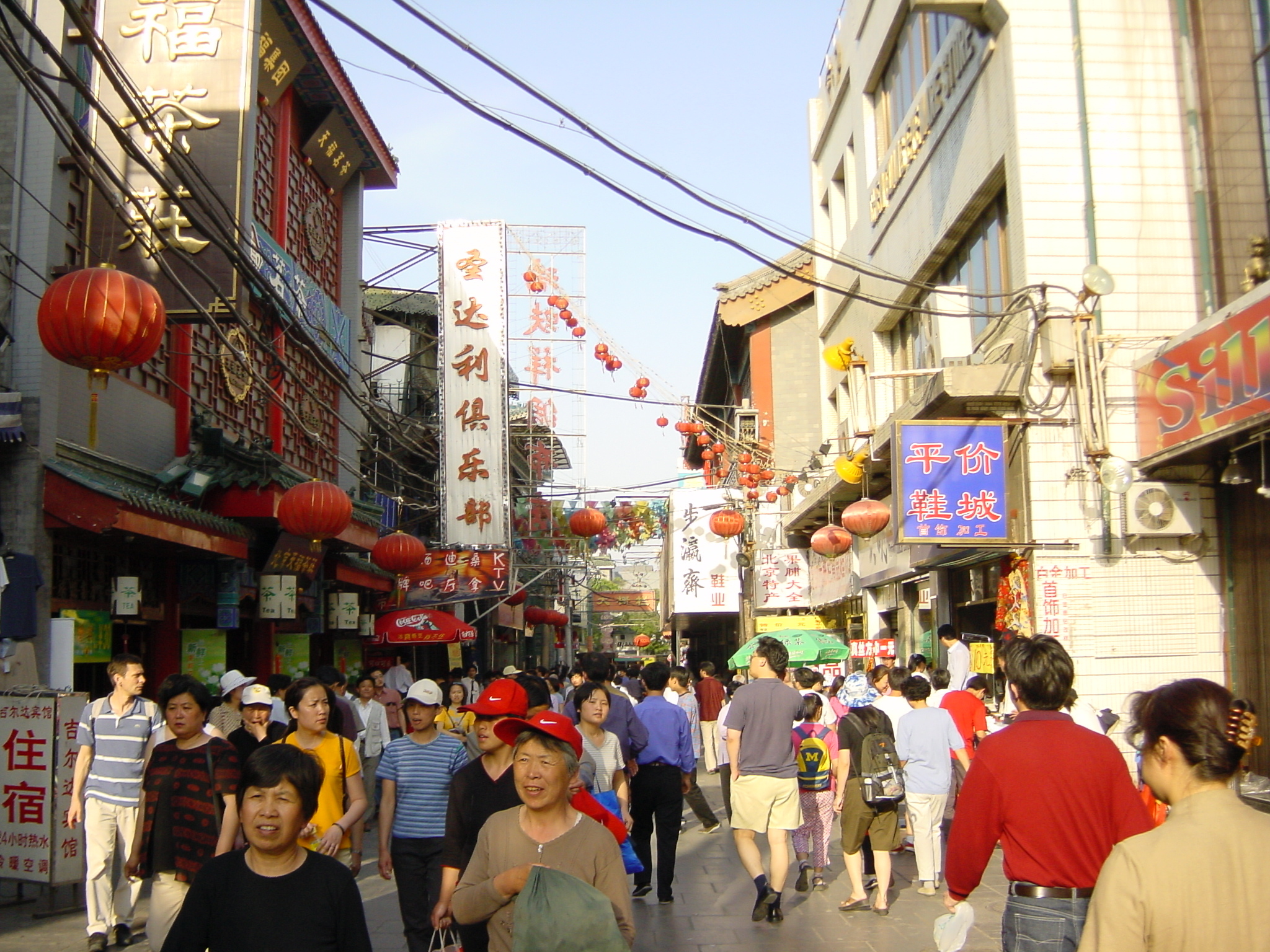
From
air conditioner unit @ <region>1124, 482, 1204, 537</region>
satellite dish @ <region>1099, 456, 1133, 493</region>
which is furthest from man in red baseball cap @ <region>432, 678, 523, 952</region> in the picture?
air conditioner unit @ <region>1124, 482, 1204, 537</region>

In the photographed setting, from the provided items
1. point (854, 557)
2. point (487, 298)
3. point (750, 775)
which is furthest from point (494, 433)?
point (750, 775)

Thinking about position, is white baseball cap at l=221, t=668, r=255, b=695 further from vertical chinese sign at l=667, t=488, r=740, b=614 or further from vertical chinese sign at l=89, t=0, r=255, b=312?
vertical chinese sign at l=667, t=488, r=740, b=614

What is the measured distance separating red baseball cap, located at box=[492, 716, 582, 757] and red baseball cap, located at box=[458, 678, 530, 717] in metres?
0.91

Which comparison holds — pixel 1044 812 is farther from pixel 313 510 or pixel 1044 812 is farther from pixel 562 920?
pixel 313 510

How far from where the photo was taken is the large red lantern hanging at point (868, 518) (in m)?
15.1

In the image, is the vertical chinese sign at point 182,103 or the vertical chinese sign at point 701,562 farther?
the vertical chinese sign at point 701,562

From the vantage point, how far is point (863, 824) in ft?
28.7

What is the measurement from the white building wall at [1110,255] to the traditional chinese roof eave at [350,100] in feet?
28.0

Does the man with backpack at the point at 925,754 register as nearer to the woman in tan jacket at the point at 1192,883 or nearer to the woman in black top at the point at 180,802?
the woman in black top at the point at 180,802

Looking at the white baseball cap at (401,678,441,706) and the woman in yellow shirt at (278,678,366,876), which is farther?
the white baseball cap at (401,678,441,706)

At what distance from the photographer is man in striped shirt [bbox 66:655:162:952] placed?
7500mm

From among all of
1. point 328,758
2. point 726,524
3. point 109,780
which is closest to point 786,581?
point 726,524

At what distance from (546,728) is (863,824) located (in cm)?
518

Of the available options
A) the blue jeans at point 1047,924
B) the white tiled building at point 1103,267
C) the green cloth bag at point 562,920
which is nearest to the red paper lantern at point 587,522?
the white tiled building at point 1103,267
